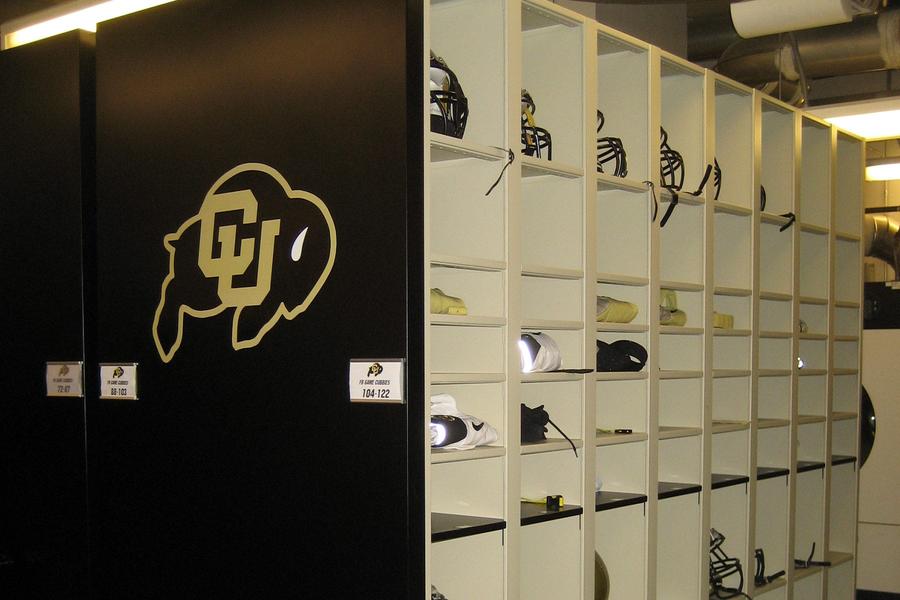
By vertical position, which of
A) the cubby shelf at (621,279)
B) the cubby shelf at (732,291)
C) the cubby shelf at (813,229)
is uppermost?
the cubby shelf at (813,229)

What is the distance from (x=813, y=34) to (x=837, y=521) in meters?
3.05

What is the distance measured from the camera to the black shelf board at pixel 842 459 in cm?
579

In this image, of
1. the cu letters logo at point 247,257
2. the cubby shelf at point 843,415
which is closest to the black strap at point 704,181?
the cu letters logo at point 247,257

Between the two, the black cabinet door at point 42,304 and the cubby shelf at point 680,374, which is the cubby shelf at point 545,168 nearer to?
the cubby shelf at point 680,374

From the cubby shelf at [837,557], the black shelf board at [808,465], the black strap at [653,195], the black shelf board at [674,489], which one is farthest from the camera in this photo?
the cubby shelf at [837,557]

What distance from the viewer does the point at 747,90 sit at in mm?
4758

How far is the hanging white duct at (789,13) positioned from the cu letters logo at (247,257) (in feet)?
8.66

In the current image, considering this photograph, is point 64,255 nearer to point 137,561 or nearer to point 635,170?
point 137,561

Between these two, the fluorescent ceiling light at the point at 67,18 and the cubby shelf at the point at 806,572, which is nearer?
the fluorescent ceiling light at the point at 67,18

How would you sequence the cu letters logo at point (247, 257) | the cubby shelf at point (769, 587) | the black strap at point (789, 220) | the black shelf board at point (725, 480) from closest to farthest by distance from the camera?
1. the cu letters logo at point (247, 257)
2. the black shelf board at point (725, 480)
3. the cubby shelf at point (769, 587)
4. the black strap at point (789, 220)

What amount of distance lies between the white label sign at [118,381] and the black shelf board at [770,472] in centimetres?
298

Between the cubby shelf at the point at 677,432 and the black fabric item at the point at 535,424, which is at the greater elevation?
the black fabric item at the point at 535,424

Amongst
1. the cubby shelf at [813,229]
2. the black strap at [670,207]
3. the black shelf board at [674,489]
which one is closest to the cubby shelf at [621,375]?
the black shelf board at [674,489]

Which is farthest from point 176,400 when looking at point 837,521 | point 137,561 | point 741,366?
point 837,521
